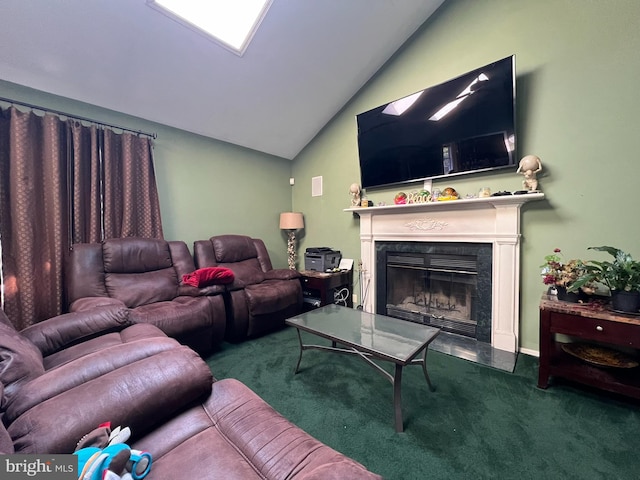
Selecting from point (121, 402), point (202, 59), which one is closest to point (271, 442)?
point (121, 402)

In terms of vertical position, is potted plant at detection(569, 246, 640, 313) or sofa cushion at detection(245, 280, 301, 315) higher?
potted plant at detection(569, 246, 640, 313)

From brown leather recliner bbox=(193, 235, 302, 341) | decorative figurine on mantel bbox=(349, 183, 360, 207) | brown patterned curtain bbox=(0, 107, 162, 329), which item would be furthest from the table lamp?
brown patterned curtain bbox=(0, 107, 162, 329)

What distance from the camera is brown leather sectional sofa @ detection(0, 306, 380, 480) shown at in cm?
68

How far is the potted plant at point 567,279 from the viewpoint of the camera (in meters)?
1.64

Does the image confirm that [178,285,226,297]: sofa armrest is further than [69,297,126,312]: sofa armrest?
Yes

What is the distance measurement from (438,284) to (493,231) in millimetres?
766

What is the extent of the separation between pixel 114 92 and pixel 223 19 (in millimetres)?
1190

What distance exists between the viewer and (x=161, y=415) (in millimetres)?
845

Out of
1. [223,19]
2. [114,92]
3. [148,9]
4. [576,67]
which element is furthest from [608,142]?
[114,92]

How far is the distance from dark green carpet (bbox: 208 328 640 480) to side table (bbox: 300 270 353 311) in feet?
3.21

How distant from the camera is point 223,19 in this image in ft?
6.91

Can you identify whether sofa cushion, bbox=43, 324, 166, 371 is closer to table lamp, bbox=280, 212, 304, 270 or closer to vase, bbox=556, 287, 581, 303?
table lamp, bbox=280, 212, 304, 270

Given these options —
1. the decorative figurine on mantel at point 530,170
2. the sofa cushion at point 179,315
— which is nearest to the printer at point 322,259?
the sofa cushion at point 179,315

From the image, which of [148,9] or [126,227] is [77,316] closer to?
[126,227]
